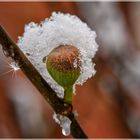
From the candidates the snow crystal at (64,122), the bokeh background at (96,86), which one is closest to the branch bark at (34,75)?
the snow crystal at (64,122)

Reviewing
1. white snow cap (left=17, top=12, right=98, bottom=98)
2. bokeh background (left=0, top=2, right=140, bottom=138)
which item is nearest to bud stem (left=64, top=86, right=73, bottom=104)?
white snow cap (left=17, top=12, right=98, bottom=98)

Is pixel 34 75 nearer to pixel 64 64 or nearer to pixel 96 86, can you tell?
pixel 64 64

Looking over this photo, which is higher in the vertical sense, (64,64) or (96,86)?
(64,64)

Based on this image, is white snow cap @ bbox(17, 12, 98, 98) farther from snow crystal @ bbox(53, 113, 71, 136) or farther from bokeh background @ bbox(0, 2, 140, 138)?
bokeh background @ bbox(0, 2, 140, 138)

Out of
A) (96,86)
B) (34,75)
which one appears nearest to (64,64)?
(34,75)

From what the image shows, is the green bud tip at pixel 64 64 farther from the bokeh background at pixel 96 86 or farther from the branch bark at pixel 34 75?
the bokeh background at pixel 96 86

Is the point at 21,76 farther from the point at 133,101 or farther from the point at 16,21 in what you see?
the point at 133,101
